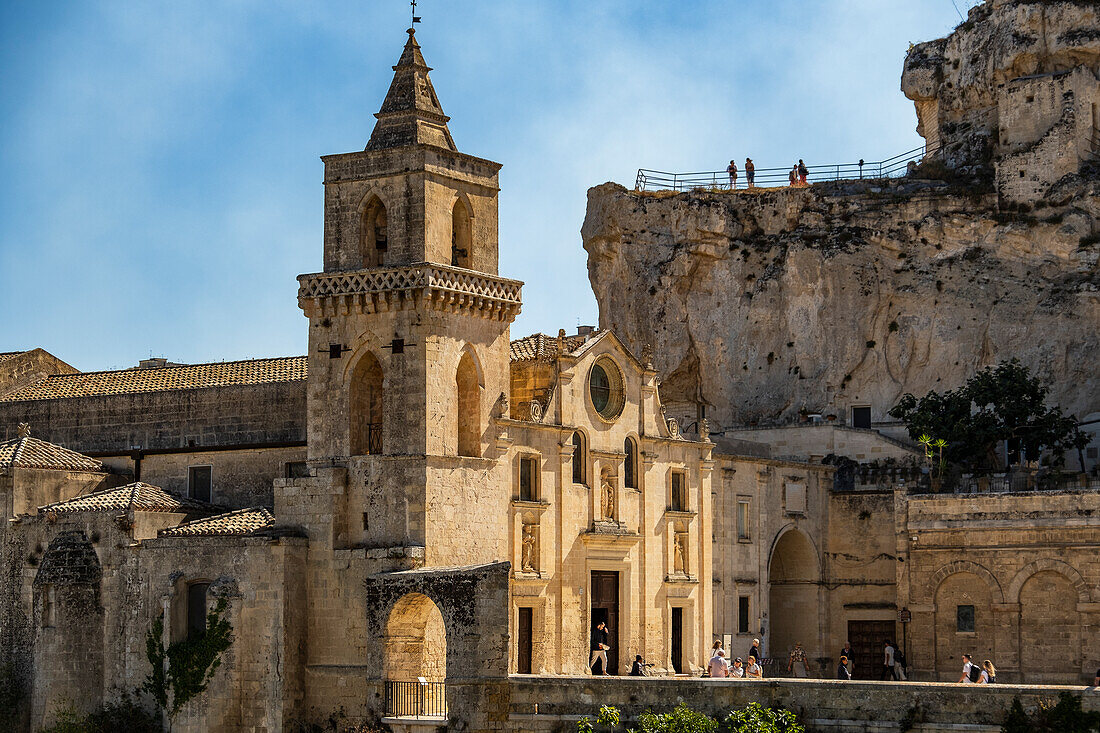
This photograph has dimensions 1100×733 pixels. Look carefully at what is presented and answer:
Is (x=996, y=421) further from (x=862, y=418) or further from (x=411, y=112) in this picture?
(x=411, y=112)

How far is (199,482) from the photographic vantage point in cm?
4562

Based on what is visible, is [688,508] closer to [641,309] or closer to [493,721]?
[493,721]

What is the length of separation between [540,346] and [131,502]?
11976 mm

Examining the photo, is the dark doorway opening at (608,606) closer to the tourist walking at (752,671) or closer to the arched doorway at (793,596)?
the tourist walking at (752,671)

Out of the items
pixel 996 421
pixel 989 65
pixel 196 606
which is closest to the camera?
pixel 196 606

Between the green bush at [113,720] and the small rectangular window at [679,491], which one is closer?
the green bush at [113,720]

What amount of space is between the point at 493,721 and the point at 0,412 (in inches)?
874

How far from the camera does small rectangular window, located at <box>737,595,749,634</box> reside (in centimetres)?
5266

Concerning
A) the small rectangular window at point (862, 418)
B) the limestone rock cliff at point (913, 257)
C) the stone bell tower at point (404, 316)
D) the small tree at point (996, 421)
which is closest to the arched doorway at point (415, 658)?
the stone bell tower at point (404, 316)

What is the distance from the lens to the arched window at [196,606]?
131ft

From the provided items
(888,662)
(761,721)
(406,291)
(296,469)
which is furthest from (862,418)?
(761,721)

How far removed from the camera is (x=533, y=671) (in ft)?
143

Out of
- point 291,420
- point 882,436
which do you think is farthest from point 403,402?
point 882,436

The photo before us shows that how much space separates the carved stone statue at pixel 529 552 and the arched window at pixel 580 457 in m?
2.76
